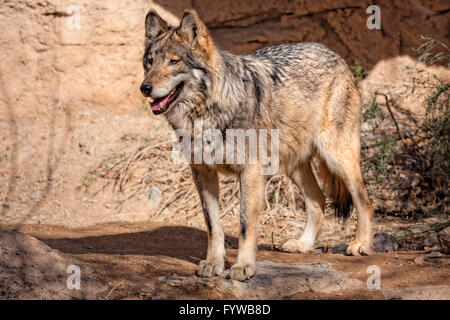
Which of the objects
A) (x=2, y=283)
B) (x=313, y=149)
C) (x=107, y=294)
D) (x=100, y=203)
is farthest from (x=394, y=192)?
(x=2, y=283)

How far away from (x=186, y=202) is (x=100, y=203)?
1.09 metres

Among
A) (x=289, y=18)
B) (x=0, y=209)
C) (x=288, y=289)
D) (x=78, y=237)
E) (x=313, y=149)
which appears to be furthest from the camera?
(x=289, y=18)

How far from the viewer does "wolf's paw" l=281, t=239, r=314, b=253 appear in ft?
17.7

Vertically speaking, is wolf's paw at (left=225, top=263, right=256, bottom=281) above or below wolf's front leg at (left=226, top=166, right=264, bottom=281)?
below

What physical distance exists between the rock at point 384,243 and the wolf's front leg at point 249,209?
1.89 m

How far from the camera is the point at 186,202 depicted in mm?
7094

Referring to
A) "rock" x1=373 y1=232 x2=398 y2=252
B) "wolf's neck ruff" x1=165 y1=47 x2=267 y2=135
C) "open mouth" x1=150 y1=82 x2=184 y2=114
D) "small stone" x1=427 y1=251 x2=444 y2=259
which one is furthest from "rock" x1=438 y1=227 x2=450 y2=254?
"open mouth" x1=150 y1=82 x2=184 y2=114

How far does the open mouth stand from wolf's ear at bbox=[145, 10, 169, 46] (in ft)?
1.94

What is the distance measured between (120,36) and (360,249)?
500 centimetres

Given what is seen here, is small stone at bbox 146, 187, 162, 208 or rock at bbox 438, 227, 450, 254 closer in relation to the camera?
rock at bbox 438, 227, 450, 254

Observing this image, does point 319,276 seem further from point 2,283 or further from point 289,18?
point 289,18

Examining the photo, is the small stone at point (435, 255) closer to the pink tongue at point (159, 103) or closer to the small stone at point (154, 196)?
the pink tongue at point (159, 103)

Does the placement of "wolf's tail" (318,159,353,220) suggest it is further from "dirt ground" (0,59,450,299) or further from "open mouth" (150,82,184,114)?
"open mouth" (150,82,184,114)

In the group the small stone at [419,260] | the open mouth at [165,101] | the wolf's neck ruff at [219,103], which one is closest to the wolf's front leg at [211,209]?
the wolf's neck ruff at [219,103]
